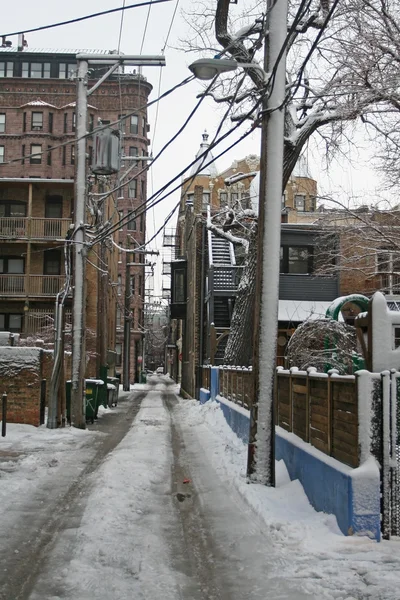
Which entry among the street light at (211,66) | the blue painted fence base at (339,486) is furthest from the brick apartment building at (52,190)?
the blue painted fence base at (339,486)

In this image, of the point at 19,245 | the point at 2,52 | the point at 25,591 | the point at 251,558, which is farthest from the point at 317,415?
the point at 2,52

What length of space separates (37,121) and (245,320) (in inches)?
1649

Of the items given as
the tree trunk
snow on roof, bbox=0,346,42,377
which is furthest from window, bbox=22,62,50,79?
snow on roof, bbox=0,346,42,377

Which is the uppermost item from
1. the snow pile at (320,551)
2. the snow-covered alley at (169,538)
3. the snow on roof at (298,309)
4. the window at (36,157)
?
the window at (36,157)

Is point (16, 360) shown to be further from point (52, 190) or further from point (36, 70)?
point (36, 70)

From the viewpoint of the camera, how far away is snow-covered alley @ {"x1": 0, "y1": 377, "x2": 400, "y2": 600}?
563 centimetres

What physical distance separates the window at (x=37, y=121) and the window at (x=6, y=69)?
7.21 meters

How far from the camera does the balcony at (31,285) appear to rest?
37125 millimetres

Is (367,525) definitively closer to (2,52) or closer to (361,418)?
(361,418)

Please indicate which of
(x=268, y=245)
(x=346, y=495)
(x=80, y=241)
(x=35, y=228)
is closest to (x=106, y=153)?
(x=80, y=241)

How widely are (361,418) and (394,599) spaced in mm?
1882

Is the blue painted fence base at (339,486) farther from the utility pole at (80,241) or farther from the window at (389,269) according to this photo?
the window at (389,269)

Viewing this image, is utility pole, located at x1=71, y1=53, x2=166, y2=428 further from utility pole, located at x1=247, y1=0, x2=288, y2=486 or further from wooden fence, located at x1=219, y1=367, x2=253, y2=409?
utility pole, located at x1=247, y1=0, x2=288, y2=486

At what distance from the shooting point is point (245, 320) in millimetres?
20938
